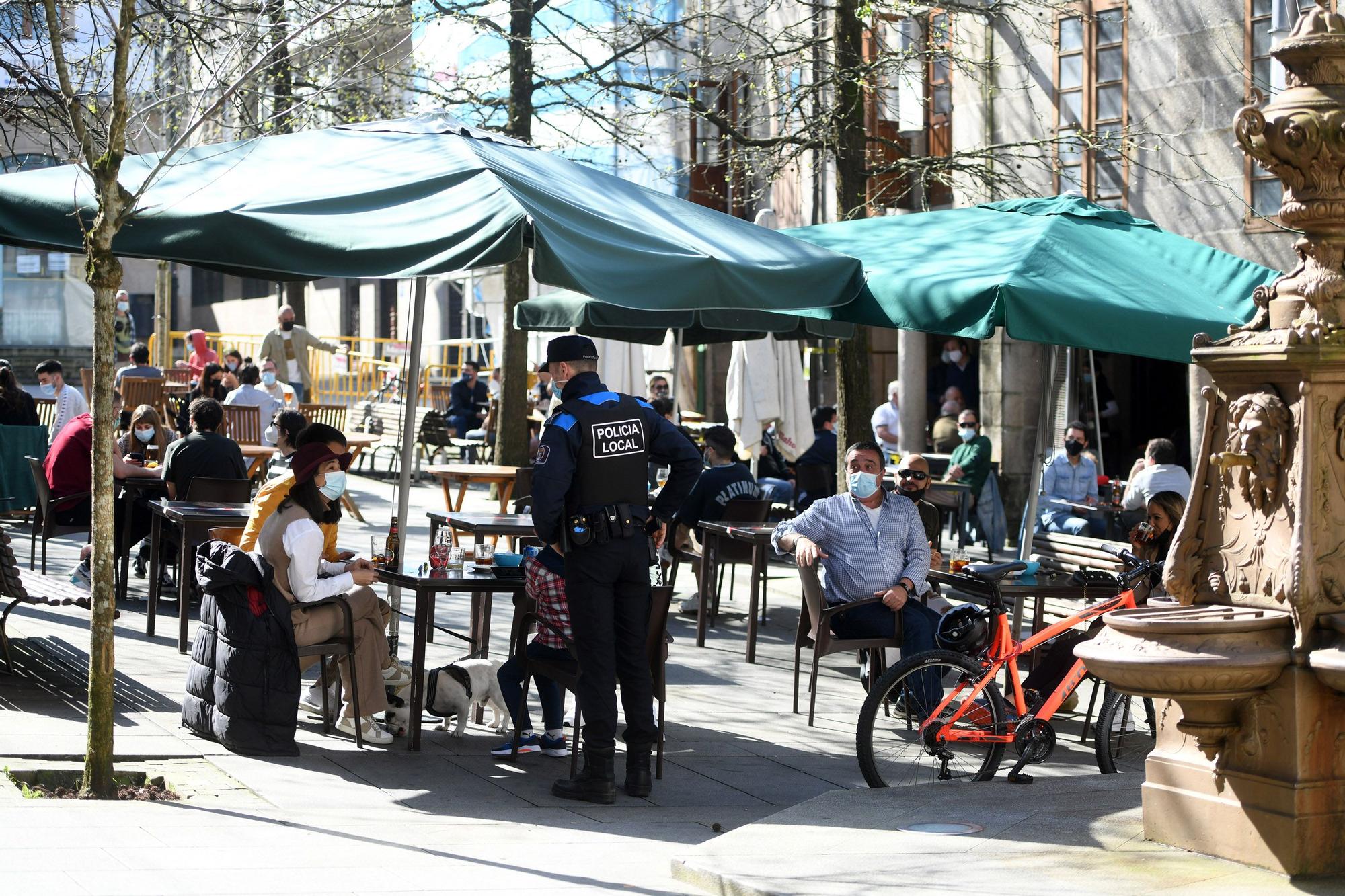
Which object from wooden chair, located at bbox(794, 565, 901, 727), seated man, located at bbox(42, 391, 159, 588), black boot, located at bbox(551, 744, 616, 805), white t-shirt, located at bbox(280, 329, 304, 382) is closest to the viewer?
black boot, located at bbox(551, 744, 616, 805)

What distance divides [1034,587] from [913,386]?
14415 millimetres

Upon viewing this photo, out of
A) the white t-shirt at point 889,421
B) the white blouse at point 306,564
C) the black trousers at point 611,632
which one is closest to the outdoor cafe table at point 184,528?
the white blouse at point 306,564

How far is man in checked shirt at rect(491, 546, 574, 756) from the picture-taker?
7.69 metres

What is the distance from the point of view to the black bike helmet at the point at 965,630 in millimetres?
8227

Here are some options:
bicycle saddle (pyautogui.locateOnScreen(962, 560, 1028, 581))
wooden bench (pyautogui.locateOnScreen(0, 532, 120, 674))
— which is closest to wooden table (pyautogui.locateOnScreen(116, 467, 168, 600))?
wooden bench (pyautogui.locateOnScreen(0, 532, 120, 674))

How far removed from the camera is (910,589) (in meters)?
9.02

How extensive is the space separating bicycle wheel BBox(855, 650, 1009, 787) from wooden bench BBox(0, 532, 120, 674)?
388 cm

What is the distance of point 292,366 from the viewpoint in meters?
22.6

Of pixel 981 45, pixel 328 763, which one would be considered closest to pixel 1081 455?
pixel 981 45

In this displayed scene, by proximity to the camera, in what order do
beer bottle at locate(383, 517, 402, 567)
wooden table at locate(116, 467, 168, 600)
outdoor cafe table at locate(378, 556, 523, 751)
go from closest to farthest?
1. outdoor cafe table at locate(378, 556, 523, 751)
2. beer bottle at locate(383, 517, 402, 567)
3. wooden table at locate(116, 467, 168, 600)

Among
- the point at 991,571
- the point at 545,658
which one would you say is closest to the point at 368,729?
the point at 545,658

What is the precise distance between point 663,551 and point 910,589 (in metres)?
3.20

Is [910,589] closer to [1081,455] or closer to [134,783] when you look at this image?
[134,783]

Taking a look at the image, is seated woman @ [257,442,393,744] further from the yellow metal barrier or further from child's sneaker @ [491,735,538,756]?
the yellow metal barrier
